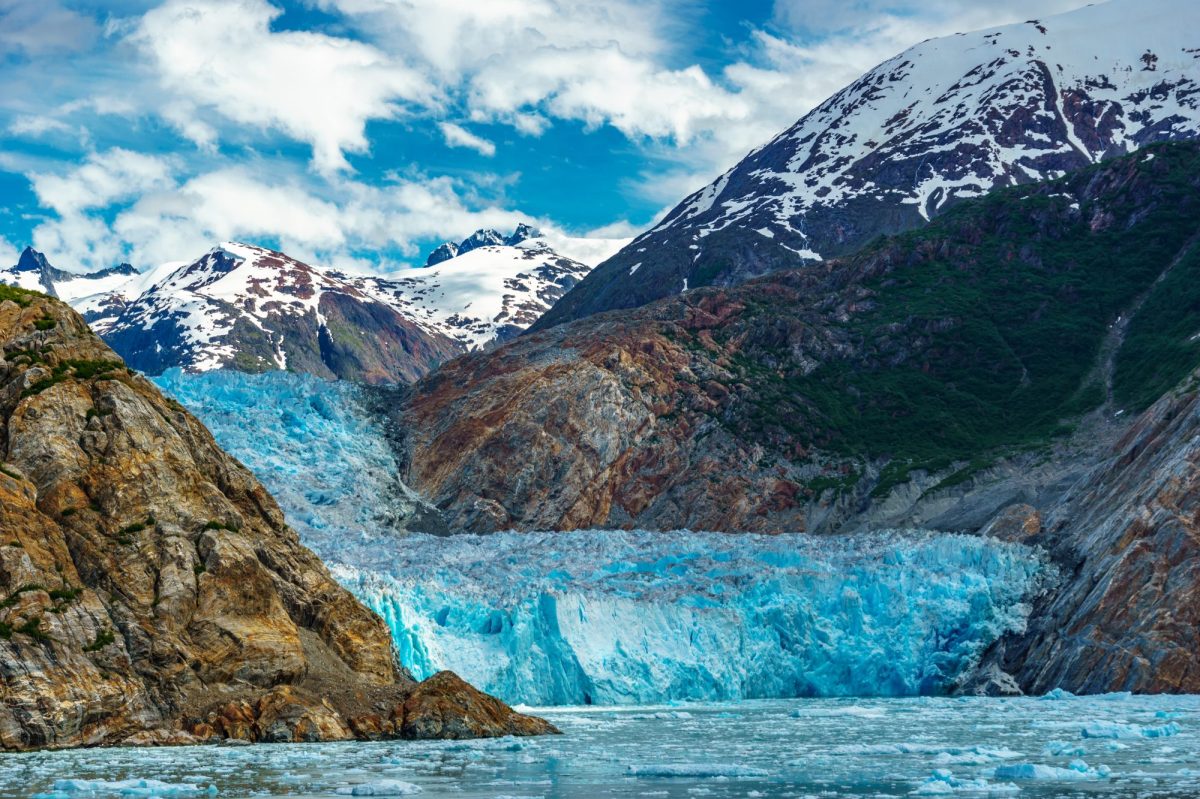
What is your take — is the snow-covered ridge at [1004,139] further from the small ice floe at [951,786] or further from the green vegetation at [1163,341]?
the small ice floe at [951,786]

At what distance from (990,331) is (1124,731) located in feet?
277

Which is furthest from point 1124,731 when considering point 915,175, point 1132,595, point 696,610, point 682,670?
point 915,175

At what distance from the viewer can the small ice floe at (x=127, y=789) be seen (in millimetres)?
24344

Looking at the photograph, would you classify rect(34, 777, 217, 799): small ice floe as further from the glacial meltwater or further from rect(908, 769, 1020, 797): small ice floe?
rect(908, 769, 1020, 797): small ice floe

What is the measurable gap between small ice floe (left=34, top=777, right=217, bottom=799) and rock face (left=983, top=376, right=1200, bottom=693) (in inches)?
1620

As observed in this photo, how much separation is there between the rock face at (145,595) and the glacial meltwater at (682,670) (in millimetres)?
2042

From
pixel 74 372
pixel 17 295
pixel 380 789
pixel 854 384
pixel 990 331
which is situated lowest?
pixel 380 789

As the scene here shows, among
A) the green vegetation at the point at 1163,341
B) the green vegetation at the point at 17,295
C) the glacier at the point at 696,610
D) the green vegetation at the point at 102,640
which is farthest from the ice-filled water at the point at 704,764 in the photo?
the green vegetation at the point at 1163,341

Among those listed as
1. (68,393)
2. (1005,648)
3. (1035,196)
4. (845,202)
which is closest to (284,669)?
(68,393)

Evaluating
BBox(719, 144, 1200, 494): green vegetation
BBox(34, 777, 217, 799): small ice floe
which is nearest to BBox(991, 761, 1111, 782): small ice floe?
BBox(34, 777, 217, 799): small ice floe

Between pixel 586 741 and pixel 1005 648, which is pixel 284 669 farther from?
pixel 1005 648

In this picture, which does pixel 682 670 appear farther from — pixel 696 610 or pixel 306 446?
pixel 306 446

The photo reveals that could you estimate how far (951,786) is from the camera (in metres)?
25.7

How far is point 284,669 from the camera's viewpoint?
37.0 m
